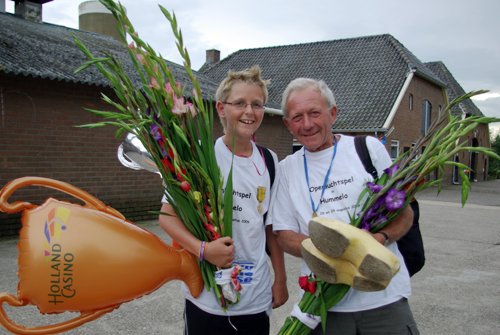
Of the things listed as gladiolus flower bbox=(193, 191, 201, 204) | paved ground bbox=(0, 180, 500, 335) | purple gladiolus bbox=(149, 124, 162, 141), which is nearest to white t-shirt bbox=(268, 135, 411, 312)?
gladiolus flower bbox=(193, 191, 201, 204)

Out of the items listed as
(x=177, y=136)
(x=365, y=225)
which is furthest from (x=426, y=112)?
(x=177, y=136)

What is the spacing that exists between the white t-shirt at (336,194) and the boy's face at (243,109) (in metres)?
0.31

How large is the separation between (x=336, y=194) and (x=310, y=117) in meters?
0.37

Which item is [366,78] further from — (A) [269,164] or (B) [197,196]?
(B) [197,196]

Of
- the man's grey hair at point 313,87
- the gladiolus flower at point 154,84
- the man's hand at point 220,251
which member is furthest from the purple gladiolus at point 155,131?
Answer: the man's grey hair at point 313,87

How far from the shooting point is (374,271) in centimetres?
161

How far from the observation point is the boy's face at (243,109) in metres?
2.11

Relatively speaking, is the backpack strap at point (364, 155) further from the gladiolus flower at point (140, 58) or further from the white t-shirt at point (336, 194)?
the gladiolus flower at point (140, 58)

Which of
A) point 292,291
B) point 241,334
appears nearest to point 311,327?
point 241,334

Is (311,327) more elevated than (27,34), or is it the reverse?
(27,34)

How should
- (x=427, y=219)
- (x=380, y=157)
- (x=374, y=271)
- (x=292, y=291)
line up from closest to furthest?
(x=374, y=271)
(x=380, y=157)
(x=292, y=291)
(x=427, y=219)

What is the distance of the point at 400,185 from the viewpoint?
190cm

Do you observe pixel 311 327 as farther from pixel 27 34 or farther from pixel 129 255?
pixel 27 34

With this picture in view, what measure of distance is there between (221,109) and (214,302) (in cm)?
88
